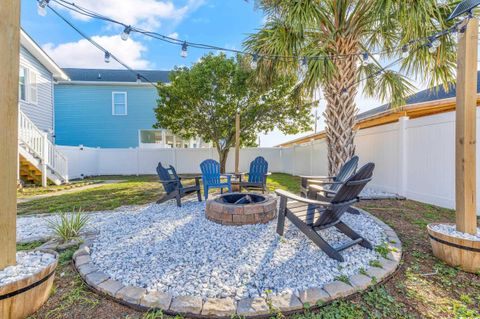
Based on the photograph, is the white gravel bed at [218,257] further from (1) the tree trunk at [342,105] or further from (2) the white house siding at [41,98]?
(2) the white house siding at [41,98]

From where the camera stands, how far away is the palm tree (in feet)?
15.3

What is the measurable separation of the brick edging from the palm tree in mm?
3957

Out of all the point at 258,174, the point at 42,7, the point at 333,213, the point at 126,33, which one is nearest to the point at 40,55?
the point at 42,7

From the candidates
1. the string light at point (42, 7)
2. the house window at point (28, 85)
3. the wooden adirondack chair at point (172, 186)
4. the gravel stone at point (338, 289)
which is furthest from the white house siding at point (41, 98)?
the gravel stone at point (338, 289)

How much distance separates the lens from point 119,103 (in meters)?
15.1

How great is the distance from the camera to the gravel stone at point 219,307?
5.87 feet

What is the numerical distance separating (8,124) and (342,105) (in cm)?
598

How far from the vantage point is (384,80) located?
675cm

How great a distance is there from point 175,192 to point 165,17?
188 inches

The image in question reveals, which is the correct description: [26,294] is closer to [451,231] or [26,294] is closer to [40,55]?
[451,231]

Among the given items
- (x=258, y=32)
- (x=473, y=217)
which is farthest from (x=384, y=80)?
(x=473, y=217)

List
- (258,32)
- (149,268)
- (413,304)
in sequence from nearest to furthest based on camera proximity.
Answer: (413,304), (149,268), (258,32)

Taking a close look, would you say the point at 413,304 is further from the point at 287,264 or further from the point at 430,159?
the point at 430,159

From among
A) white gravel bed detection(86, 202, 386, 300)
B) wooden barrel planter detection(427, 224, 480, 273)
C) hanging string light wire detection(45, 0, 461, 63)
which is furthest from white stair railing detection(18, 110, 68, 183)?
wooden barrel planter detection(427, 224, 480, 273)
